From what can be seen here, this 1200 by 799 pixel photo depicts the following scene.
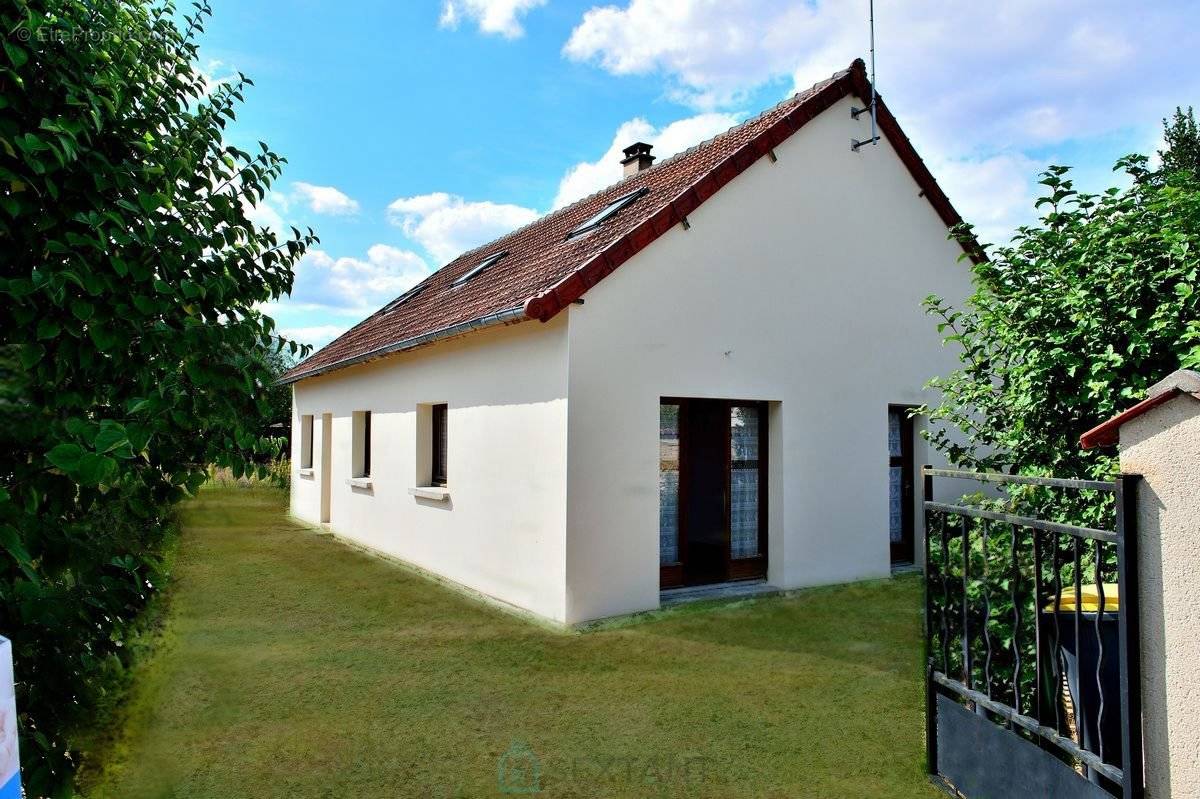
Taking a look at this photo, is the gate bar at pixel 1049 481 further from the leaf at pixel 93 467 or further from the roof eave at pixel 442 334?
the roof eave at pixel 442 334

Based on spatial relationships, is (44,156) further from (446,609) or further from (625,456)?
(446,609)

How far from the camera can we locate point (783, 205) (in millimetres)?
8680

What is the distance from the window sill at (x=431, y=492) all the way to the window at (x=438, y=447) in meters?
0.31

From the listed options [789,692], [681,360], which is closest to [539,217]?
[681,360]

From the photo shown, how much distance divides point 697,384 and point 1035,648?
15.2ft

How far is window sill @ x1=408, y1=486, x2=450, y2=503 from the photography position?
9.19 meters

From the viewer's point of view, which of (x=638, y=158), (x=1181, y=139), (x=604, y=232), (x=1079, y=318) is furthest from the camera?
(x=1181, y=139)

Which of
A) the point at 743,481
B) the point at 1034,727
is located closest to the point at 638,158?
the point at 743,481

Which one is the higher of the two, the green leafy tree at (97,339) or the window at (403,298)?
the window at (403,298)

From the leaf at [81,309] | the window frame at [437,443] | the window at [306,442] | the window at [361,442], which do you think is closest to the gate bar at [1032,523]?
the leaf at [81,309]

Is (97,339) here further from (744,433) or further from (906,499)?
(906,499)

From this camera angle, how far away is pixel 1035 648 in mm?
3617

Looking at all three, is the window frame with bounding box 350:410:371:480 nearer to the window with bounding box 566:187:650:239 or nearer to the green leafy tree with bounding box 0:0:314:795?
the window with bounding box 566:187:650:239

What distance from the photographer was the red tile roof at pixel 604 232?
7.14 meters
